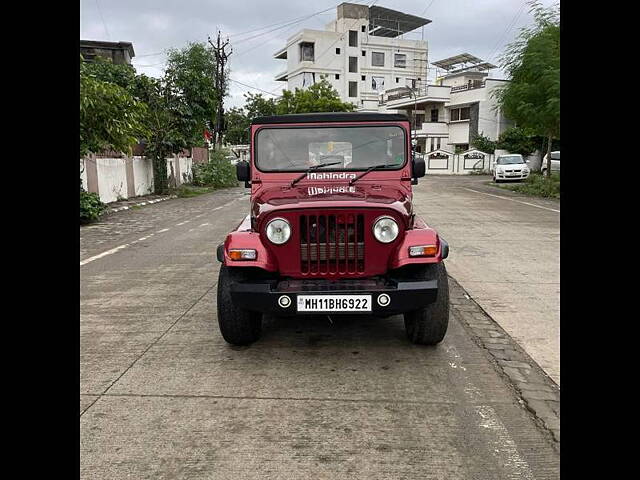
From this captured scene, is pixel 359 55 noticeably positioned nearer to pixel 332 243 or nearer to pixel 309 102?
pixel 309 102

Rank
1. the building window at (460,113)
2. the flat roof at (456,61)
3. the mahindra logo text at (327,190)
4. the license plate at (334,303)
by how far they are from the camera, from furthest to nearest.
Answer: the flat roof at (456,61) < the building window at (460,113) < the mahindra logo text at (327,190) < the license plate at (334,303)

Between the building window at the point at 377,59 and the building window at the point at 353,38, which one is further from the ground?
the building window at the point at 353,38

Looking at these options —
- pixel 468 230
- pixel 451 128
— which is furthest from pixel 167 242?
pixel 451 128

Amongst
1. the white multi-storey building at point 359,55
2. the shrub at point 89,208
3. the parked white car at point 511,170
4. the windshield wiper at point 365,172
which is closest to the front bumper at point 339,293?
the windshield wiper at point 365,172

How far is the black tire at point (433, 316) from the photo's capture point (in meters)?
4.49

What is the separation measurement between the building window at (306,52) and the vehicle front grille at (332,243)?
194ft

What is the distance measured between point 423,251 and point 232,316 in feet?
5.17

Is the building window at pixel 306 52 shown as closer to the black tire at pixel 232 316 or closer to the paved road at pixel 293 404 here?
the paved road at pixel 293 404

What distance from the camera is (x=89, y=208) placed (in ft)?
47.4

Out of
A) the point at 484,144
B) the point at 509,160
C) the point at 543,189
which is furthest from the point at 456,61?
the point at 543,189

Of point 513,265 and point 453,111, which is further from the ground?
point 453,111

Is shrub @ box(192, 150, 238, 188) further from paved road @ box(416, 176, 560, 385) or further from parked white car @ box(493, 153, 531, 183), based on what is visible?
paved road @ box(416, 176, 560, 385)
